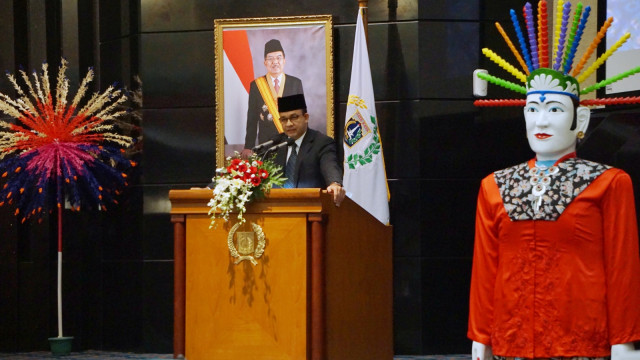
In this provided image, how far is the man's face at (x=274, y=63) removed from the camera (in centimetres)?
721

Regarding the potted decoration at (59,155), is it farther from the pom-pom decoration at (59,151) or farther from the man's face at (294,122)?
the man's face at (294,122)

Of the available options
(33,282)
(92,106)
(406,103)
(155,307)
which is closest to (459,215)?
(406,103)

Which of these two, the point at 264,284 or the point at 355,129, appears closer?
the point at 264,284

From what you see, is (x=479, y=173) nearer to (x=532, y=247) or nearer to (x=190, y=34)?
(x=190, y=34)

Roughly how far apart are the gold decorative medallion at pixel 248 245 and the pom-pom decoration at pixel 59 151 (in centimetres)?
323

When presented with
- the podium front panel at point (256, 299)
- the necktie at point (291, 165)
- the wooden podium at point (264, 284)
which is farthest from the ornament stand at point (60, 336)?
the podium front panel at point (256, 299)

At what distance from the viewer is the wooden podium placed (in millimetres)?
4234

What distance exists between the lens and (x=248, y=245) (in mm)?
4262

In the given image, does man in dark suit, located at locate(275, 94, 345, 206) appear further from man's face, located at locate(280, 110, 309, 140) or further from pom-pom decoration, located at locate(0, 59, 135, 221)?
pom-pom decoration, located at locate(0, 59, 135, 221)

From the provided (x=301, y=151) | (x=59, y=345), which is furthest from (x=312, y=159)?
(x=59, y=345)

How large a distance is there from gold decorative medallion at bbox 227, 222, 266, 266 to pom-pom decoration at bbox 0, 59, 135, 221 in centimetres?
323

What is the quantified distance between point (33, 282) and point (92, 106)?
155 cm

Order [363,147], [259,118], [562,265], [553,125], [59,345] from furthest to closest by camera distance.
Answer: [59,345], [259,118], [363,147], [553,125], [562,265]

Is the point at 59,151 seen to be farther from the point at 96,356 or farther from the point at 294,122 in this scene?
the point at 294,122
